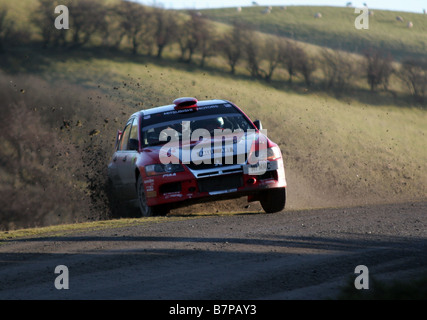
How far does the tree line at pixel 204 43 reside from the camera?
41.5 meters

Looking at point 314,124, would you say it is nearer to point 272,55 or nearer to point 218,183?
point 272,55

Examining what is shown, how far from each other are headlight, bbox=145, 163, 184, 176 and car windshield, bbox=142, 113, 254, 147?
0.76 meters

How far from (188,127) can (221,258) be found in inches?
189

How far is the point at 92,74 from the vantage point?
1417 inches

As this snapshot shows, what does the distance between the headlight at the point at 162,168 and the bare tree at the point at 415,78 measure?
38.1 metres

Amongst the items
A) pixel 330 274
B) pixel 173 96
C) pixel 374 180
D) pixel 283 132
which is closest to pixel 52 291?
pixel 330 274

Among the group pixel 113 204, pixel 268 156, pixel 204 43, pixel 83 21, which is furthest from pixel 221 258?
pixel 204 43

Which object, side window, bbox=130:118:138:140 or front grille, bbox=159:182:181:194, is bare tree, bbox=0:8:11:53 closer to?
side window, bbox=130:118:138:140

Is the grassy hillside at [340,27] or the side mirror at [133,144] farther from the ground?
the grassy hillside at [340,27]

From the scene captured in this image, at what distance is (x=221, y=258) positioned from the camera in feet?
21.1

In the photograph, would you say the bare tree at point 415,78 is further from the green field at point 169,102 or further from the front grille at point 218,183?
the front grille at point 218,183

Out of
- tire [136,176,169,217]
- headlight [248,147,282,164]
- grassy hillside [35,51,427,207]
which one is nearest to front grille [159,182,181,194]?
tire [136,176,169,217]

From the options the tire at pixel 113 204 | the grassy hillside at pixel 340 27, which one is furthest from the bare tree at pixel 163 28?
the tire at pixel 113 204
